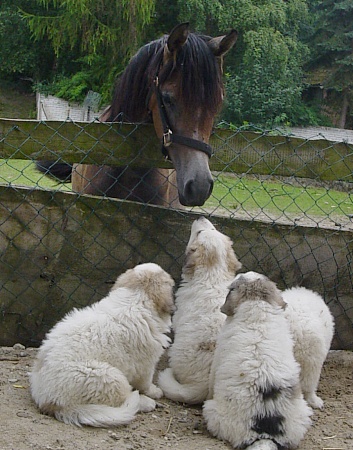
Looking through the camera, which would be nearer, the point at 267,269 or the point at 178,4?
the point at 267,269

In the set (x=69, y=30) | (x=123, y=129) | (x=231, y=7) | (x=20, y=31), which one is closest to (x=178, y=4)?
(x=231, y=7)

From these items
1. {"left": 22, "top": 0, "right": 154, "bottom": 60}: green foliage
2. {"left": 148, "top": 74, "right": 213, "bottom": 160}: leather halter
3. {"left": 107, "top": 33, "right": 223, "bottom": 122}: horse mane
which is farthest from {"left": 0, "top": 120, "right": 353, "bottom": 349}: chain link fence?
{"left": 22, "top": 0, "right": 154, "bottom": 60}: green foliage

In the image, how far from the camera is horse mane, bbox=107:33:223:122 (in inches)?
180

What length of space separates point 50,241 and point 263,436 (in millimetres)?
2068

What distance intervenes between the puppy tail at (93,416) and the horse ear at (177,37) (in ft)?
8.71

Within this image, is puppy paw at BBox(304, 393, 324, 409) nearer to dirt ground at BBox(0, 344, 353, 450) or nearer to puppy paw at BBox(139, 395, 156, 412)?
dirt ground at BBox(0, 344, 353, 450)

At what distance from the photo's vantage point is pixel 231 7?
2727 centimetres

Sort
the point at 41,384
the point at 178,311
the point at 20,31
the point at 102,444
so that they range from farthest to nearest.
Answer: the point at 20,31 < the point at 178,311 < the point at 41,384 < the point at 102,444

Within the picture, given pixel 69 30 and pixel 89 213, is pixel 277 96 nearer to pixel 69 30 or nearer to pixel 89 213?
pixel 69 30

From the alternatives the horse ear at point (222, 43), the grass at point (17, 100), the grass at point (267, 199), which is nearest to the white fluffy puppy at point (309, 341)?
the horse ear at point (222, 43)

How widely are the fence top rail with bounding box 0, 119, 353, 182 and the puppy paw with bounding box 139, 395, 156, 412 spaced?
5.59ft

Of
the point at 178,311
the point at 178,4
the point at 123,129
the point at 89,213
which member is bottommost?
the point at 178,311

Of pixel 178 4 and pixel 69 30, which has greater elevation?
pixel 178 4

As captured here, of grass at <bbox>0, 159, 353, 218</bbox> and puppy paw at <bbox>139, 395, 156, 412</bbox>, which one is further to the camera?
grass at <bbox>0, 159, 353, 218</bbox>
